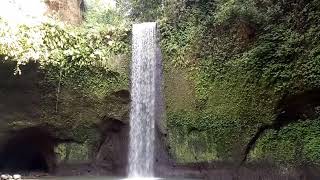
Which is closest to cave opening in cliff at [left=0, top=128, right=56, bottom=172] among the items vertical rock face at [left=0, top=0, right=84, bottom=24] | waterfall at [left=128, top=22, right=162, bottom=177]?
waterfall at [left=128, top=22, right=162, bottom=177]

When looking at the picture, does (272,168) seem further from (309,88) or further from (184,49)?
(184,49)

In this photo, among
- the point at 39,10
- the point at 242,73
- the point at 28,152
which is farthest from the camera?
the point at 28,152

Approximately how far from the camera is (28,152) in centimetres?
1552

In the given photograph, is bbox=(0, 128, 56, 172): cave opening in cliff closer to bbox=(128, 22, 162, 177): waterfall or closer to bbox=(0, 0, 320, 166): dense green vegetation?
bbox=(0, 0, 320, 166): dense green vegetation

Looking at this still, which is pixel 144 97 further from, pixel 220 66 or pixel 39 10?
pixel 39 10

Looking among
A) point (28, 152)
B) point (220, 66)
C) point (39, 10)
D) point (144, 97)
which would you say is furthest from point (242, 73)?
point (28, 152)

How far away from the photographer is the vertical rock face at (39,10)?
37.7 feet

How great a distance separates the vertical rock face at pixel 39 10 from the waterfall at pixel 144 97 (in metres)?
3.23

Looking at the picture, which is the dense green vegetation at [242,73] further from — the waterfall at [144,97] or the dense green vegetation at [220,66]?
the waterfall at [144,97]

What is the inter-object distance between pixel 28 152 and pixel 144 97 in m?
5.59

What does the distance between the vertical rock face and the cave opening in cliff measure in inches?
157

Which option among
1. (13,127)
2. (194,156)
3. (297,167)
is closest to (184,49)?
(194,156)

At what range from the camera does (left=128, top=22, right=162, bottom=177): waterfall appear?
490 inches

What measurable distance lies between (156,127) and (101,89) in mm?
2215
